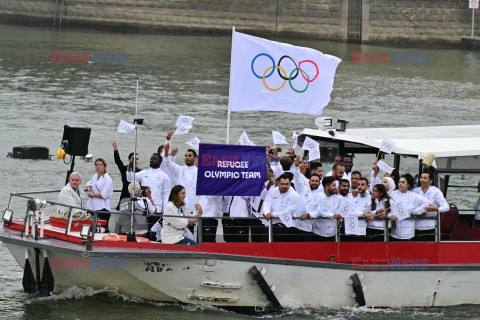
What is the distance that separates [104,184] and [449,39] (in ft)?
138

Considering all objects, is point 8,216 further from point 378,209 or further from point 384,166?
point 384,166

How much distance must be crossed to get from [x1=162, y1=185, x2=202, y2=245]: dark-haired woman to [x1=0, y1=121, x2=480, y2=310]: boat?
6.1 inches

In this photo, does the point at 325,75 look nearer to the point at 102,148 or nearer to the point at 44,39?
the point at 102,148

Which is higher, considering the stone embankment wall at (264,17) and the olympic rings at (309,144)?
the stone embankment wall at (264,17)

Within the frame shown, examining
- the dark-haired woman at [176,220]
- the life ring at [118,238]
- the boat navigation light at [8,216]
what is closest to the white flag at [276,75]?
the dark-haired woman at [176,220]

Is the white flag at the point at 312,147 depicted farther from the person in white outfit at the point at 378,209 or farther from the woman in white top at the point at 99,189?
the woman in white top at the point at 99,189

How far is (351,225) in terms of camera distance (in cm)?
1415

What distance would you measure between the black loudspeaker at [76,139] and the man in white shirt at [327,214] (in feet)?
12.0

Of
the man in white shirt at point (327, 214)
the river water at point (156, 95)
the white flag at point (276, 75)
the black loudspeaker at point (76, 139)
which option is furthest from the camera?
the river water at point (156, 95)

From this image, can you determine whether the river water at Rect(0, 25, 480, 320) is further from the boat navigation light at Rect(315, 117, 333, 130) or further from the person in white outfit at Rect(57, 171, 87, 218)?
the person in white outfit at Rect(57, 171, 87, 218)

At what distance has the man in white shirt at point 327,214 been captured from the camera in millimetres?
14023

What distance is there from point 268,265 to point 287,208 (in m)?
0.86

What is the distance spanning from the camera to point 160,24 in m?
53.3

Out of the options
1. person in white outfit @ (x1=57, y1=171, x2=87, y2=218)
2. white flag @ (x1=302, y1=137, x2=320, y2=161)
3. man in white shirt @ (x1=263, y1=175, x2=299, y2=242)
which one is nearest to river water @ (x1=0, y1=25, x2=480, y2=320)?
white flag @ (x1=302, y1=137, x2=320, y2=161)
